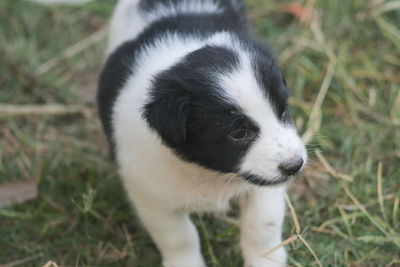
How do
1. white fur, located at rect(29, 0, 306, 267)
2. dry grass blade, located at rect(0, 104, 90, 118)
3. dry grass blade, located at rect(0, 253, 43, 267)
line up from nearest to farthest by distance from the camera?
1. white fur, located at rect(29, 0, 306, 267)
2. dry grass blade, located at rect(0, 253, 43, 267)
3. dry grass blade, located at rect(0, 104, 90, 118)

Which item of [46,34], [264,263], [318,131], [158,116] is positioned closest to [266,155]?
[158,116]

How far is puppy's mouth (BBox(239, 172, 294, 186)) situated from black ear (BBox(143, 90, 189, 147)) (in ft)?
1.28

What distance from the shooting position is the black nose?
3.59 meters

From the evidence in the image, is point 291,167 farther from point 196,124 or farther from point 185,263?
point 185,263

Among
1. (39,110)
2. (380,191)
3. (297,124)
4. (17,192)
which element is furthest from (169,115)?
(39,110)

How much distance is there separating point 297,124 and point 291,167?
6.92ft

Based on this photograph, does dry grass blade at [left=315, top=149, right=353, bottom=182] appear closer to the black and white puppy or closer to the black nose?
the black and white puppy

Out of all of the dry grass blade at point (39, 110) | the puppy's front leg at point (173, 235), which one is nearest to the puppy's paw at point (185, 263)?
the puppy's front leg at point (173, 235)

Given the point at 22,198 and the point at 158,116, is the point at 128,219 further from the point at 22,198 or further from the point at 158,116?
the point at 158,116

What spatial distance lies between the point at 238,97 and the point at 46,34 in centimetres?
391

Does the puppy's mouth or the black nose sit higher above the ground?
the black nose

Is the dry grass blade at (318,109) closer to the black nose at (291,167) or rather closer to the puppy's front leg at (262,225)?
the puppy's front leg at (262,225)

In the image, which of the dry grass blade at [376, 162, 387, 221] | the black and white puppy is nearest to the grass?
the dry grass blade at [376, 162, 387, 221]

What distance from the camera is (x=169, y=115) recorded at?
3.66 m
